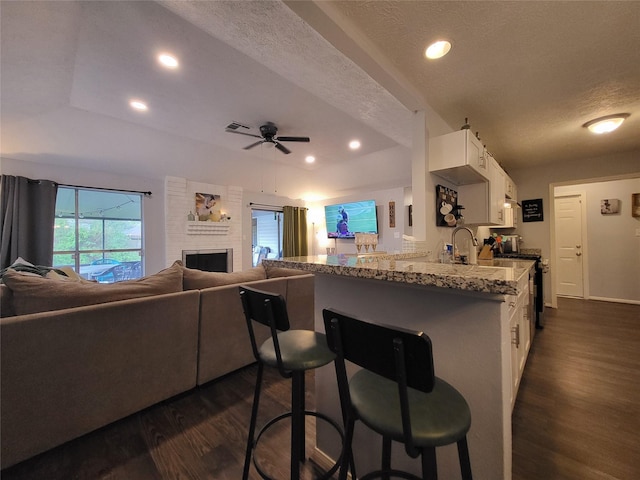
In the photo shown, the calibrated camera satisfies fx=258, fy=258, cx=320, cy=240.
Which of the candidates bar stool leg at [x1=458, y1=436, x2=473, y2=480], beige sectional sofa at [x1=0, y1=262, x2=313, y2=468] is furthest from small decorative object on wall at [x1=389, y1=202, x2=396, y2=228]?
bar stool leg at [x1=458, y1=436, x2=473, y2=480]

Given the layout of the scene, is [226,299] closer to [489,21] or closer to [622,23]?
[489,21]

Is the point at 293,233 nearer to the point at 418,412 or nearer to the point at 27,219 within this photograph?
the point at 27,219

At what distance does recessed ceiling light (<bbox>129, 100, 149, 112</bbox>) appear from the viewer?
3156 millimetres

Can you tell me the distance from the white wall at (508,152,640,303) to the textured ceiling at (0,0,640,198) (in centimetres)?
29

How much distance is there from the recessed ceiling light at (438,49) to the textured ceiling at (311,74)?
0.04 metres

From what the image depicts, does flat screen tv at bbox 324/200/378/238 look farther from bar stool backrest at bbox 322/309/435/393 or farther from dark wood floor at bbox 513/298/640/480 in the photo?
bar stool backrest at bbox 322/309/435/393

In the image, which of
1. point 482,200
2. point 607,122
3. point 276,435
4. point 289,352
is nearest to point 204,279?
point 276,435

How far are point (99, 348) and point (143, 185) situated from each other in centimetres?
417

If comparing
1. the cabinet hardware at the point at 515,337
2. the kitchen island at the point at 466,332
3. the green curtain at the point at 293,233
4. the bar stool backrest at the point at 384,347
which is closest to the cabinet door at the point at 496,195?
the cabinet hardware at the point at 515,337

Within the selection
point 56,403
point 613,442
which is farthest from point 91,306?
point 613,442

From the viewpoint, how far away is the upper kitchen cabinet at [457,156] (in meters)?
2.08

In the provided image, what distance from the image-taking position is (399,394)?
0.58 metres

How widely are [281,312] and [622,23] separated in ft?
7.68

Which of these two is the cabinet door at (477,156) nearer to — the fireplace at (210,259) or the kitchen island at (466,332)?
the kitchen island at (466,332)
